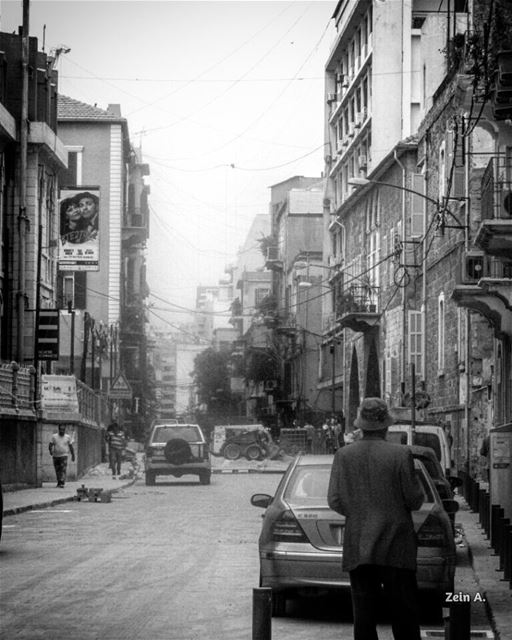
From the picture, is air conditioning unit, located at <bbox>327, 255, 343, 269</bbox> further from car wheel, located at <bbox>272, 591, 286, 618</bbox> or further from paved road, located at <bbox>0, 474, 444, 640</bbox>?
car wheel, located at <bbox>272, 591, 286, 618</bbox>

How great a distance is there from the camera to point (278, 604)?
1224 cm

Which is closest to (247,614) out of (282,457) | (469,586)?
(469,586)

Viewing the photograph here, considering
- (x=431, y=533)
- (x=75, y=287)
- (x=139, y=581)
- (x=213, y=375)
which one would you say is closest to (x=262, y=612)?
(x=431, y=533)

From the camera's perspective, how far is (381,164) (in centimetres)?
5316

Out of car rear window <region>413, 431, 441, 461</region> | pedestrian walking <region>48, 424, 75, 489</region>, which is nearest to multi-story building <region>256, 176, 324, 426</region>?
pedestrian walking <region>48, 424, 75, 489</region>

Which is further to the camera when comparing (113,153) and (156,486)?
(113,153)

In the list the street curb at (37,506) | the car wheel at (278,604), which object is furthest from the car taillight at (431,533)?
the street curb at (37,506)

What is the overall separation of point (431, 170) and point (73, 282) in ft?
103

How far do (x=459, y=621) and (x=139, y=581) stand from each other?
26.2 ft

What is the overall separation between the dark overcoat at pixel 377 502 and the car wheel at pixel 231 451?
2355 inches

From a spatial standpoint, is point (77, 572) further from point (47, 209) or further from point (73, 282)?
point (73, 282)

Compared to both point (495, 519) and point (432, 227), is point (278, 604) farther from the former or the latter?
point (432, 227)

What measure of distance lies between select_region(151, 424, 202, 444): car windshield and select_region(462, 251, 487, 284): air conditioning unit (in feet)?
42.9

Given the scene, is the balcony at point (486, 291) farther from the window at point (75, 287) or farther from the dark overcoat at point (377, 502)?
the window at point (75, 287)
